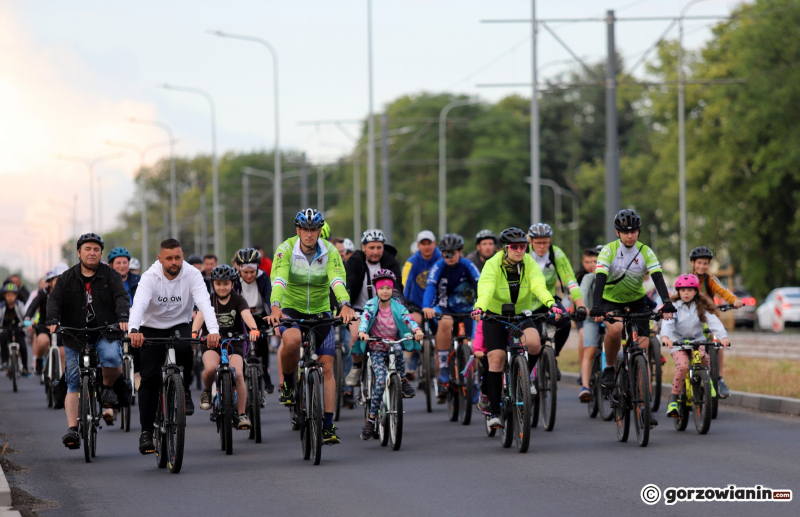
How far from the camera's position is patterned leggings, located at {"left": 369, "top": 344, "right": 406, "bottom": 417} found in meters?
11.4

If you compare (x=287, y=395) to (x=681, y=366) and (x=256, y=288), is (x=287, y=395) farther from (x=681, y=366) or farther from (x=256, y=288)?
(x=681, y=366)

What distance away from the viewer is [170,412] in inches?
396

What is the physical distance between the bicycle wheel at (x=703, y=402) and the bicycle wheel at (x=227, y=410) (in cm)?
411

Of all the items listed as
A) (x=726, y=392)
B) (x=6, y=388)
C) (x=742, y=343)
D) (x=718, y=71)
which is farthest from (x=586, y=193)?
(x=726, y=392)

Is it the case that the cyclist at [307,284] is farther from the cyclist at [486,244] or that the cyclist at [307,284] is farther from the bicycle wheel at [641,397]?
the cyclist at [486,244]

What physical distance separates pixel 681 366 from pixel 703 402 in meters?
0.47

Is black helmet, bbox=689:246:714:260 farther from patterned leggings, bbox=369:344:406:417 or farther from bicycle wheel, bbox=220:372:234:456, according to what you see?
bicycle wheel, bbox=220:372:234:456

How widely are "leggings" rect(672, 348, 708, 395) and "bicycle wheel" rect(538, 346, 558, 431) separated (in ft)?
3.58

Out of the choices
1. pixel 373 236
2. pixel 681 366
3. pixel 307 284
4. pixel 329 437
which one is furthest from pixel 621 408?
pixel 373 236

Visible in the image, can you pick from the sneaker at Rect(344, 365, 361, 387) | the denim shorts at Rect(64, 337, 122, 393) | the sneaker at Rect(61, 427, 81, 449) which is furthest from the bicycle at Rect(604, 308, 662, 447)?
the sneaker at Rect(61, 427, 81, 449)

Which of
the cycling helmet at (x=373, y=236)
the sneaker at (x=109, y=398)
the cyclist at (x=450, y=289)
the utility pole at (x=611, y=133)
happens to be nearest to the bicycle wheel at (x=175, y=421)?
the sneaker at (x=109, y=398)

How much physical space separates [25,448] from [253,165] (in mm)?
92355

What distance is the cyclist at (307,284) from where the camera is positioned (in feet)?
36.3

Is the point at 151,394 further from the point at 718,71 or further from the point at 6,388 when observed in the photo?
the point at 718,71
